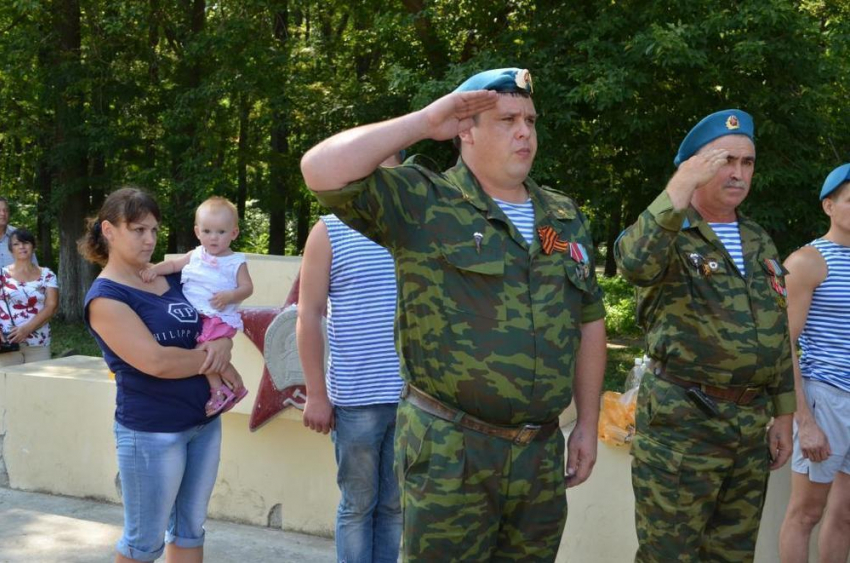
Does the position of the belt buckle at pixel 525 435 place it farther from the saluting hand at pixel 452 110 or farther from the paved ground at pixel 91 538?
the paved ground at pixel 91 538

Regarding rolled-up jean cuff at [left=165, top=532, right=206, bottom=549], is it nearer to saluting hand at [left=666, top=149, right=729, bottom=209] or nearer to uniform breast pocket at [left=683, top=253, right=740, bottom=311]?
uniform breast pocket at [left=683, top=253, right=740, bottom=311]

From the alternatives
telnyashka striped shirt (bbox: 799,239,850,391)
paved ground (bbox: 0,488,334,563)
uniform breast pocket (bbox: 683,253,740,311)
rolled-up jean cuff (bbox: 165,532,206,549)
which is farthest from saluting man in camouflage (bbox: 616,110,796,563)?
paved ground (bbox: 0,488,334,563)

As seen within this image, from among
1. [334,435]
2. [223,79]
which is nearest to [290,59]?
[223,79]

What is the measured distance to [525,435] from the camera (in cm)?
265

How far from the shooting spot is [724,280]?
10.3ft

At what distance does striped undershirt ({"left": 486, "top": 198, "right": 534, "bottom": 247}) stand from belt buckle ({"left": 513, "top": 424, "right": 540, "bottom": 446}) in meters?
0.51

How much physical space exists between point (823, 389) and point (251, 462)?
2991mm

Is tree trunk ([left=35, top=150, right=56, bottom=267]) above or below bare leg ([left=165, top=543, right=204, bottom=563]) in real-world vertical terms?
above

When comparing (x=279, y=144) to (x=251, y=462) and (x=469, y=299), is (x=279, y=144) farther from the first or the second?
(x=469, y=299)

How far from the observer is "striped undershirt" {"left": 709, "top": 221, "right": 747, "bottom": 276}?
10.5 ft

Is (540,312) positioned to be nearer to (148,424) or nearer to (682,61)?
(148,424)

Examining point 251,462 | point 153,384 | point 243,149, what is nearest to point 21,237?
point 251,462

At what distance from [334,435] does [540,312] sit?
4.28 ft

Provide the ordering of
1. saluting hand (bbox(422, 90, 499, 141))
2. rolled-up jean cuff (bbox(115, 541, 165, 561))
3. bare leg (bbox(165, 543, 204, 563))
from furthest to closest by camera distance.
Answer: bare leg (bbox(165, 543, 204, 563)), rolled-up jean cuff (bbox(115, 541, 165, 561)), saluting hand (bbox(422, 90, 499, 141))
